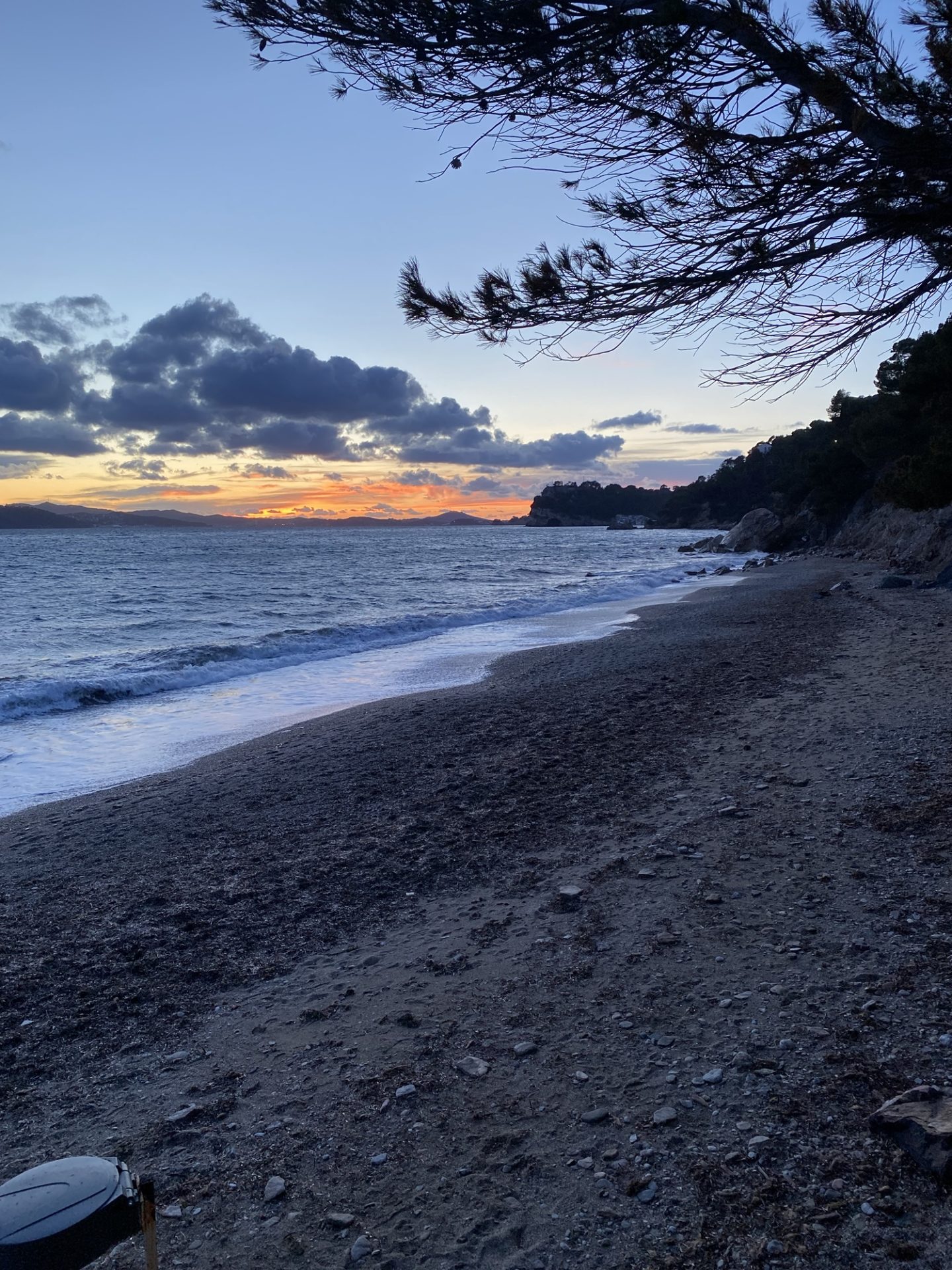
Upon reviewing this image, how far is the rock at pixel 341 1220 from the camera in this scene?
102 inches

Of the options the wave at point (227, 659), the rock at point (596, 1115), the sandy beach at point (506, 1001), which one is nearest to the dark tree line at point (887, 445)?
the sandy beach at point (506, 1001)

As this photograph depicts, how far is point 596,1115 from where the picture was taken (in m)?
2.96

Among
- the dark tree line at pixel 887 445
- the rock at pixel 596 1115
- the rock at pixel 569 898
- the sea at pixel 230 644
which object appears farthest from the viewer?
the dark tree line at pixel 887 445

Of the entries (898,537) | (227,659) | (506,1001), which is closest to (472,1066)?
(506,1001)

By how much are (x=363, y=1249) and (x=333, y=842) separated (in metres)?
3.72

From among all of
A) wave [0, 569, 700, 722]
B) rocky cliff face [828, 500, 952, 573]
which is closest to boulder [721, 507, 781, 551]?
rocky cliff face [828, 500, 952, 573]

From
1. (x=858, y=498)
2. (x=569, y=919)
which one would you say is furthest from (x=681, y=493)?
(x=569, y=919)

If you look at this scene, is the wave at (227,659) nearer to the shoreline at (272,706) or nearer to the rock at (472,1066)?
the shoreline at (272,706)

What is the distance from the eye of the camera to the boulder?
57.2 meters

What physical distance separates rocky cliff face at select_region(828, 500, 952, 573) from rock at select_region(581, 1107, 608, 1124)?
18.5 m

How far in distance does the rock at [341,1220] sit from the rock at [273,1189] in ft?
0.68

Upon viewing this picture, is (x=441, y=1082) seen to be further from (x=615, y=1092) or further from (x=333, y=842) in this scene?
(x=333, y=842)

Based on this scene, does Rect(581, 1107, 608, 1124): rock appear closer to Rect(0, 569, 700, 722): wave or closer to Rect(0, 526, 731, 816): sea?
Rect(0, 526, 731, 816): sea

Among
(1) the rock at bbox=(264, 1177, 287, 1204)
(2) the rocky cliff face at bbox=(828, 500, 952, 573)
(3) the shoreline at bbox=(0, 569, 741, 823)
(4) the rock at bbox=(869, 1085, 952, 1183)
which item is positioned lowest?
(3) the shoreline at bbox=(0, 569, 741, 823)
